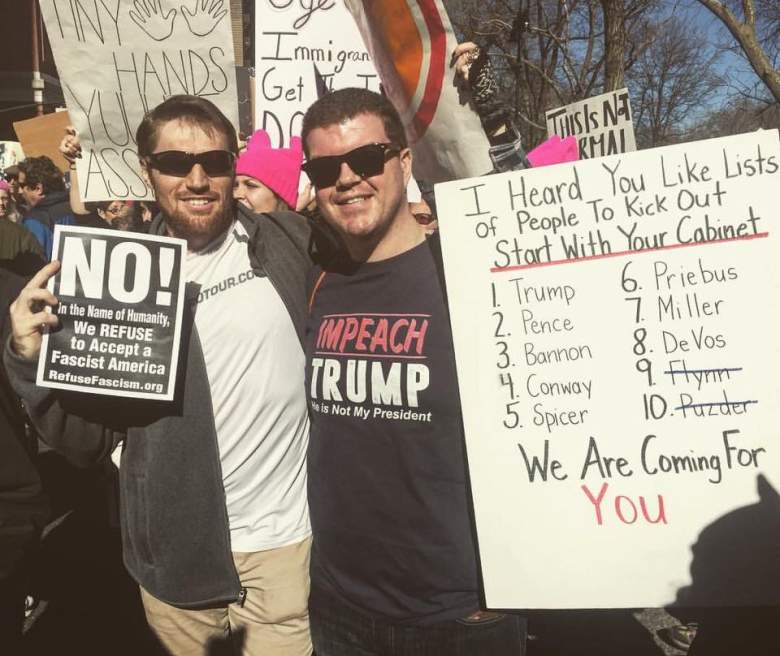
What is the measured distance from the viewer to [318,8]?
344cm

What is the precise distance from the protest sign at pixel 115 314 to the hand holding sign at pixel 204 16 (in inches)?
49.5

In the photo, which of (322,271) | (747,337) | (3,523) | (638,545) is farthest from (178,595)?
(747,337)

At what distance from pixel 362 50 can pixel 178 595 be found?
8.65 ft

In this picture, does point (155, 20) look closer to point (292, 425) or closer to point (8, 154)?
point (292, 425)

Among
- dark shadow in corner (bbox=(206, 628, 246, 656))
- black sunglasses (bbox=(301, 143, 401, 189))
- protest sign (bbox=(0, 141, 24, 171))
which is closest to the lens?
black sunglasses (bbox=(301, 143, 401, 189))

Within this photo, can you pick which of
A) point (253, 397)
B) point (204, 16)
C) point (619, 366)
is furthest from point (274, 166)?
point (619, 366)

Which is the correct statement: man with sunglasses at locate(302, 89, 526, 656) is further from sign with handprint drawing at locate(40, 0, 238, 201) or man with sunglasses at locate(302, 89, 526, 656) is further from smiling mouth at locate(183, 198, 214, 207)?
sign with handprint drawing at locate(40, 0, 238, 201)

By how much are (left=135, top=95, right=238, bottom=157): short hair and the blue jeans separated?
155 centimetres

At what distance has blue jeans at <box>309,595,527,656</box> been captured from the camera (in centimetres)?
190

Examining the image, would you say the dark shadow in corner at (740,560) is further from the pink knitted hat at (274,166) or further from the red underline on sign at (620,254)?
the pink knitted hat at (274,166)

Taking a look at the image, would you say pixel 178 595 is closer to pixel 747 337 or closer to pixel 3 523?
pixel 3 523

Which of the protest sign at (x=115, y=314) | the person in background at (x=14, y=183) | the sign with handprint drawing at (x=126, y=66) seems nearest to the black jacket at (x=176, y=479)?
the protest sign at (x=115, y=314)

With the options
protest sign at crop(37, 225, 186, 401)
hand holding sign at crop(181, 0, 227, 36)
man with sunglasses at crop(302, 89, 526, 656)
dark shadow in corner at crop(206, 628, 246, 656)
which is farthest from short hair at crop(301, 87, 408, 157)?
dark shadow in corner at crop(206, 628, 246, 656)

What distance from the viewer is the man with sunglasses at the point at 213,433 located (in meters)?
2.13
